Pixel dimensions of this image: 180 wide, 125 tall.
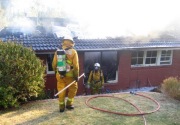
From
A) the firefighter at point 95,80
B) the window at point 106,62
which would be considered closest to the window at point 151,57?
the window at point 106,62

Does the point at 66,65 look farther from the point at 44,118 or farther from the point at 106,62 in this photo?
the point at 106,62

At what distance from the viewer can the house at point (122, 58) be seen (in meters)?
11.2

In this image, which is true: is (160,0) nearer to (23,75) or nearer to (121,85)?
(121,85)

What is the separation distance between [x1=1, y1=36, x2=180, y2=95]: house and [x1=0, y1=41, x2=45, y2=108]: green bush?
2.95 metres

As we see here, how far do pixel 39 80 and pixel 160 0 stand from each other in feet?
54.3

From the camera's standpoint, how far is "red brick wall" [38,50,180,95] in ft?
41.4

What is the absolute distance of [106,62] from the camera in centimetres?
1241

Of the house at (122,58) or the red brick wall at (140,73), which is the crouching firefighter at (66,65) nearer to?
the house at (122,58)

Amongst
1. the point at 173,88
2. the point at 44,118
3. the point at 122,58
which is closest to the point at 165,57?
the point at 122,58

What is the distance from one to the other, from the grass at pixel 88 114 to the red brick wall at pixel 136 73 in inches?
169

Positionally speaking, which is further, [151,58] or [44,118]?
[151,58]

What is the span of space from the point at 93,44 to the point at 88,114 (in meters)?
5.35

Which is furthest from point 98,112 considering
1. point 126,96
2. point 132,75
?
point 132,75

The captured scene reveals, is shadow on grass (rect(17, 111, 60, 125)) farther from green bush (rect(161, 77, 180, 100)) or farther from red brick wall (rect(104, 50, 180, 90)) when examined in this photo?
red brick wall (rect(104, 50, 180, 90))
